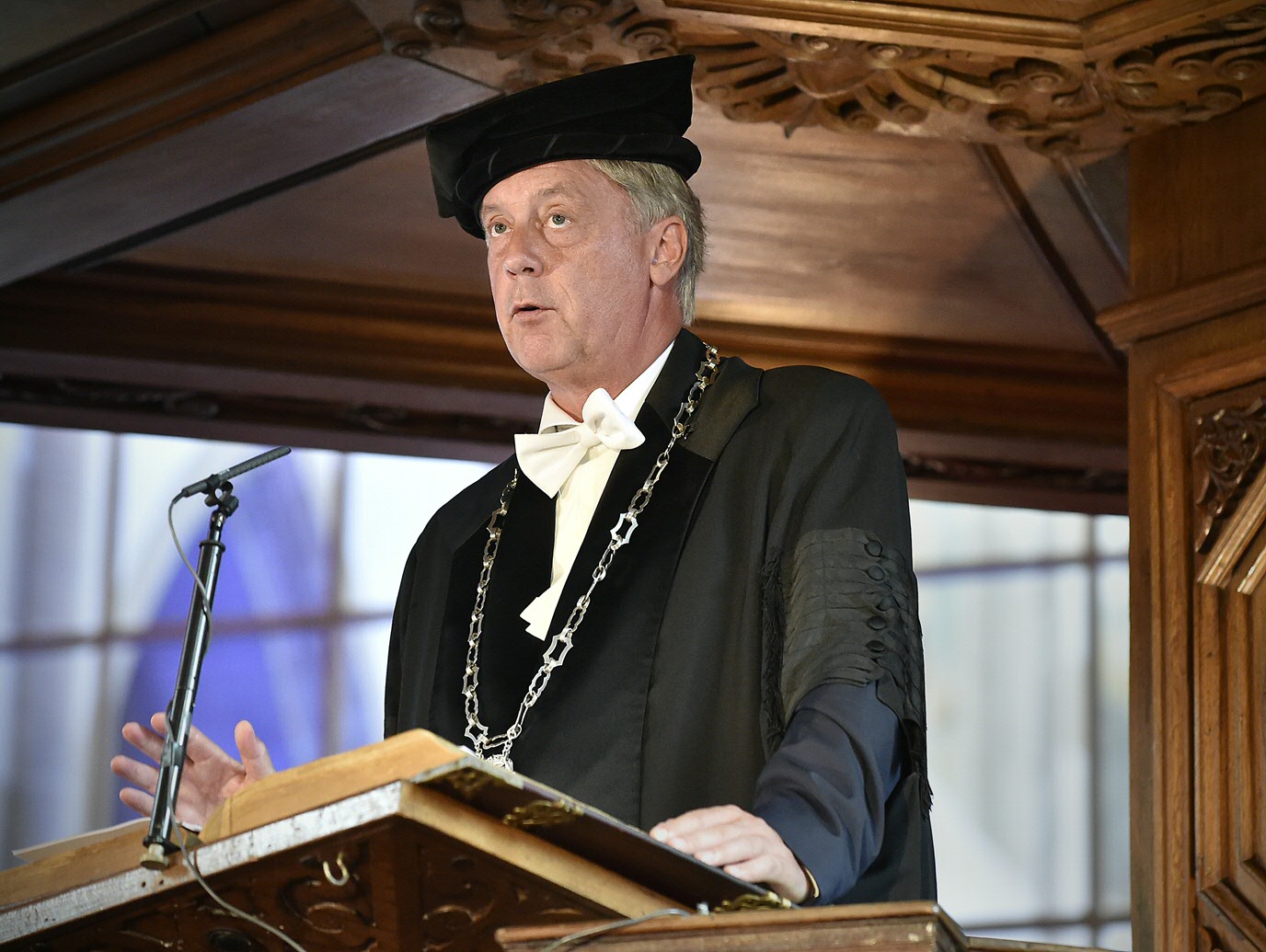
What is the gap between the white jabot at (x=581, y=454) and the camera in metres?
2.66

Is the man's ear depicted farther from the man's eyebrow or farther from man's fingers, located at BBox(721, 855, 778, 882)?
man's fingers, located at BBox(721, 855, 778, 882)

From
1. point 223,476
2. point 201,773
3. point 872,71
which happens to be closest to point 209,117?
point 872,71

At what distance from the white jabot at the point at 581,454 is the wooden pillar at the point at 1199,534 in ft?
5.94

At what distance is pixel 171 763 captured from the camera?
1781 millimetres

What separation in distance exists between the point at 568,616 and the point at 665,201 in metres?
0.66

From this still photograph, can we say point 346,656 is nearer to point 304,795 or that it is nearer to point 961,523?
point 961,523

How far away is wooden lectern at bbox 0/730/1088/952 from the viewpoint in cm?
151

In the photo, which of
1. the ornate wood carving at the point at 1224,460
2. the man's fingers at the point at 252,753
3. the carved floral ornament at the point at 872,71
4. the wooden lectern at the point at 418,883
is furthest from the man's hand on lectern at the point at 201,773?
the ornate wood carving at the point at 1224,460

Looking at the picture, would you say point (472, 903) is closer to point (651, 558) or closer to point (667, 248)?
point (651, 558)

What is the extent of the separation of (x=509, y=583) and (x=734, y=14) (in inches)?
66.3

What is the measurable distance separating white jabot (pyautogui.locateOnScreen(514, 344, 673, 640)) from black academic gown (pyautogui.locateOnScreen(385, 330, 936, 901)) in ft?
0.07

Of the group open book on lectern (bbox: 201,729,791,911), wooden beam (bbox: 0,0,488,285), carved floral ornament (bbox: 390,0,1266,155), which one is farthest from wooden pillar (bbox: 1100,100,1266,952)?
open book on lectern (bbox: 201,729,791,911)

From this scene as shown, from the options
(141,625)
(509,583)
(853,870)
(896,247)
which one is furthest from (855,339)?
(853,870)

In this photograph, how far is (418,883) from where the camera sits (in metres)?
1.64
